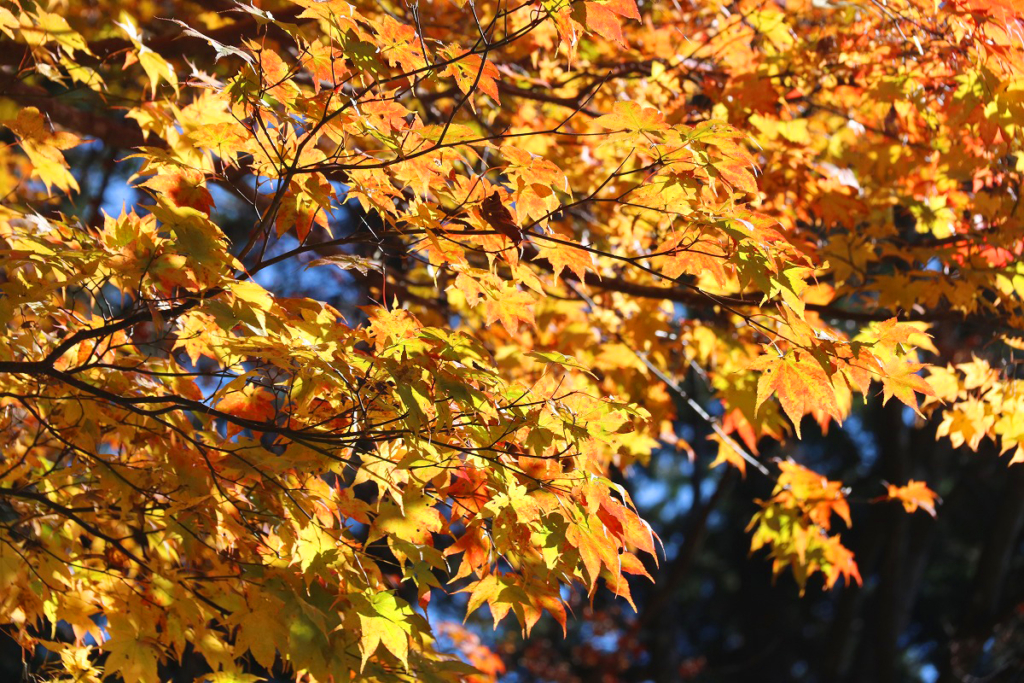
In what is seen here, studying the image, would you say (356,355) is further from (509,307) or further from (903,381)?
(903,381)

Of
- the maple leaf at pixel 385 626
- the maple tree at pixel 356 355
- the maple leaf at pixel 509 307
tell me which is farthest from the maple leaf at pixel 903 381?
the maple leaf at pixel 385 626

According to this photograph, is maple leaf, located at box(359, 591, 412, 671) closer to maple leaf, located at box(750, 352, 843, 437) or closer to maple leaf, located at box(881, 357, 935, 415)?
maple leaf, located at box(750, 352, 843, 437)

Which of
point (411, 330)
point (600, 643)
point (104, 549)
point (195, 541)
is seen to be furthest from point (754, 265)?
point (600, 643)

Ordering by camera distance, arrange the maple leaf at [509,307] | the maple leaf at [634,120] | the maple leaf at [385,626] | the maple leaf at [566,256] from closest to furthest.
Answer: the maple leaf at [385,626]
the maple leaf at [634,120]
the maple leaf at [566,256]
the maple leaf at [509,307]

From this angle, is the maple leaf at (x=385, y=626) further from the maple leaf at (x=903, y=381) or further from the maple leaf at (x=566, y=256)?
the maple leaf at (x=903, y=381)

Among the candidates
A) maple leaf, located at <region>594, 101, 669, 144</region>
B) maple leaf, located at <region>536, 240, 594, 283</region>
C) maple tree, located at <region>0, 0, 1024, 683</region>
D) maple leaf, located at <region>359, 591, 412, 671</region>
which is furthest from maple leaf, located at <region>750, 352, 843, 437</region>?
maple leaf, located at <region>359, 591, 412, 671</region>

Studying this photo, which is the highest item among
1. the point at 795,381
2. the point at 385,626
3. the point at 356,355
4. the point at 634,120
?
the point at 634,120

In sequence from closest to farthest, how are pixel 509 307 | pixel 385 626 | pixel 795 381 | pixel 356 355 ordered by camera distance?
pixel 385 626 < pixel 356 355 < pixel 795 381 < pixel 509 307

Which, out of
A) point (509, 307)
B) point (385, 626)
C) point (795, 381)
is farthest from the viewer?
point (509, 307)

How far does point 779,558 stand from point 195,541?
2.38 m

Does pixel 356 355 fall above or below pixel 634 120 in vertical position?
below

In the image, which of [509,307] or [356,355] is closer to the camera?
[356,355]

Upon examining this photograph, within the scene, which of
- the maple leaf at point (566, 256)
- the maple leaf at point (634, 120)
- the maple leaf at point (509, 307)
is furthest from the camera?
the maple leaf at point (509, 307)

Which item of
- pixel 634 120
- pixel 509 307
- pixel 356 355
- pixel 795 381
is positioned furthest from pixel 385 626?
pixel 634 120
